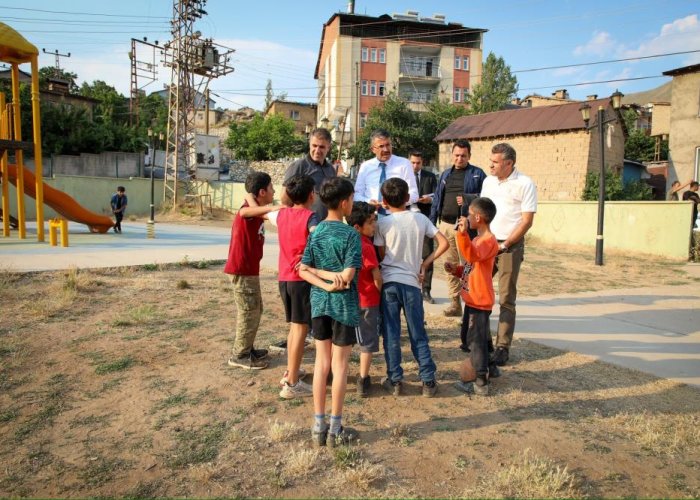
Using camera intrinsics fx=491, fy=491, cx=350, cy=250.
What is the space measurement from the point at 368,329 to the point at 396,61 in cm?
4331

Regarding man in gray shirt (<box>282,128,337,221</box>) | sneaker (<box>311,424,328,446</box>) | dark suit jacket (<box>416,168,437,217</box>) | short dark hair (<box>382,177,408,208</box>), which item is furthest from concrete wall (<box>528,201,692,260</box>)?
sneaker (<box>311,424,328,446</box>)

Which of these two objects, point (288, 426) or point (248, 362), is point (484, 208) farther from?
point (248, 362)

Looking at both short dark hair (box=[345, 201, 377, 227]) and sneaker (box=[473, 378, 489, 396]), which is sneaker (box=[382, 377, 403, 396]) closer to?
sneaker (box=[473, 378, 489, 396])

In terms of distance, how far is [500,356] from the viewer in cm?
445

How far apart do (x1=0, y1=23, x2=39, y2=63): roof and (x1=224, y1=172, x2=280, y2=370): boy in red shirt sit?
1141cm

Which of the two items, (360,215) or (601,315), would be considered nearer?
(360,215)

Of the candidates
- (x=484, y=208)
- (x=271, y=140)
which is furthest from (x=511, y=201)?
(x=271, y=140)

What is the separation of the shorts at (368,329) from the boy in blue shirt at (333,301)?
0.69 m

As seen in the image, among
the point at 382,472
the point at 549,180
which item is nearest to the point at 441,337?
the point at 382,472

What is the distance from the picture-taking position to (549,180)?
77.7 feet

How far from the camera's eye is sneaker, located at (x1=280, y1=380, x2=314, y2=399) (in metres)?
3.63

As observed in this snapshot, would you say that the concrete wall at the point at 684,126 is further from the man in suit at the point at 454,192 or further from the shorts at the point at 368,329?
the shorts at the point at 368,329

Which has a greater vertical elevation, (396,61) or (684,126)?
(396,61)

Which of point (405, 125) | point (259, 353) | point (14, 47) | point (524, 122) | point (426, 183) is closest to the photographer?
point (259, 353)
